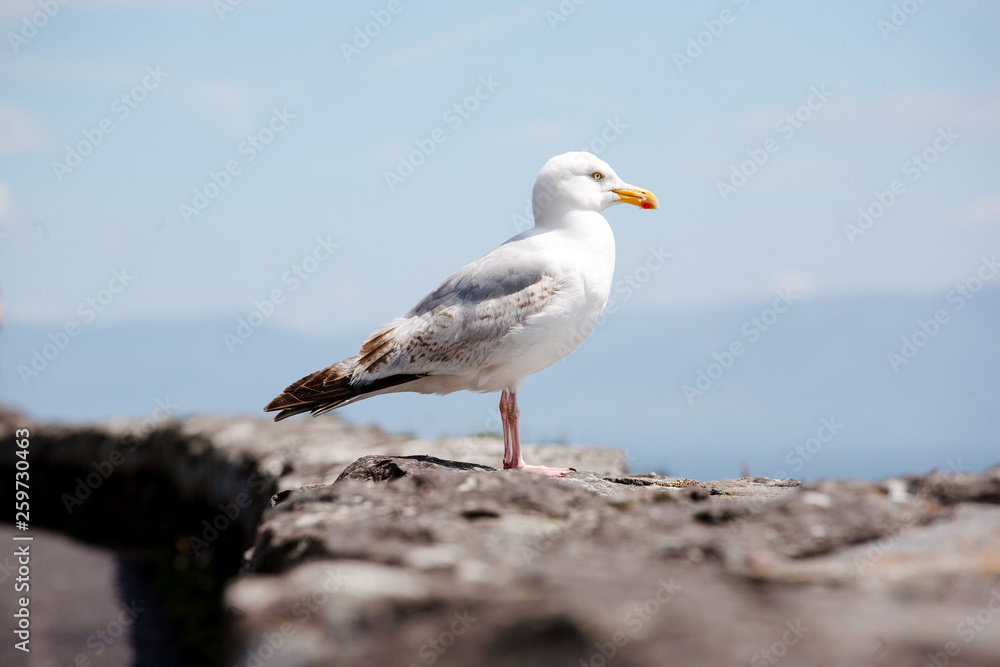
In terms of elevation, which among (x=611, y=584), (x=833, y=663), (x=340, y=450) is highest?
(x=340, y=450)

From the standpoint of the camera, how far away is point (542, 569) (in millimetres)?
2568

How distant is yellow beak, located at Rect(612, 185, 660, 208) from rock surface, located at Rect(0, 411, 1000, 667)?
147 inches

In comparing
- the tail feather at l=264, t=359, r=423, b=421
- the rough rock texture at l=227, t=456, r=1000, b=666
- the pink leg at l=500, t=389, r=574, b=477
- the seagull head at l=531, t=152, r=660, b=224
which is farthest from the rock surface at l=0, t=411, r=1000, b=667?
the seagull head at l=531, t=152, r=660, b=224

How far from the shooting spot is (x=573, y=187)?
687 centimetres

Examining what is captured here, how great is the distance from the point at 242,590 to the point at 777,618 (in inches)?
57.7

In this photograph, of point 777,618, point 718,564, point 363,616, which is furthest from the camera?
point 718,564

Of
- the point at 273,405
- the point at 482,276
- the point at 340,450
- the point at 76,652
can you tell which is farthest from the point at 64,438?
the point at 482,276

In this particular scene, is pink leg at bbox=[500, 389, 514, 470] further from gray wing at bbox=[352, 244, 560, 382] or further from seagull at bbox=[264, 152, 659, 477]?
gray wing at bbox=[352, 244, 560, 382]

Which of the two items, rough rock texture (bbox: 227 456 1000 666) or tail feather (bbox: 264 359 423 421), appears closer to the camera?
rough rock texture (bbox: 227 456 1000 666)

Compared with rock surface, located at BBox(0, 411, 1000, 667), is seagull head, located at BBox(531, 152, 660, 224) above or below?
above

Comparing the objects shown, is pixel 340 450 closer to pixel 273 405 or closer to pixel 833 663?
pixel 273 405

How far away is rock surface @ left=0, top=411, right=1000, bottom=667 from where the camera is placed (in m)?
2.05

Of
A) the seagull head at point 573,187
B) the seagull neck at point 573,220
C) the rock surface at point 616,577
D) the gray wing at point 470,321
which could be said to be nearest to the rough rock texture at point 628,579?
the rock surface at point 616,577

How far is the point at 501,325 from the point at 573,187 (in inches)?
53.2
